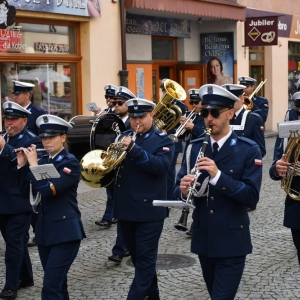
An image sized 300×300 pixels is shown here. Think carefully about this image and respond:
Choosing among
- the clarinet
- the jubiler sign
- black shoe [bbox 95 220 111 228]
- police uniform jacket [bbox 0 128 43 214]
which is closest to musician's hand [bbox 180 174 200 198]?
the clarinet

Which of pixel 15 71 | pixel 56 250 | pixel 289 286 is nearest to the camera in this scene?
pixel 56 250

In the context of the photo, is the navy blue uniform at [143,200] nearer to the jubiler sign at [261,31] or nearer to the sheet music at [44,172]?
the sheet music at [44,172]

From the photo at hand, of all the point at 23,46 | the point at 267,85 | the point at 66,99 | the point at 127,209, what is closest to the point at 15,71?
the point at 23,46

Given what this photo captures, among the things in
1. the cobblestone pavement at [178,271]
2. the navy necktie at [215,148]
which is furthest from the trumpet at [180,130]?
the navy necktie at [215,148]

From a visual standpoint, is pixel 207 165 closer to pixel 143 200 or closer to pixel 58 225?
pixel 58 225

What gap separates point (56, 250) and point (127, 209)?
851mm

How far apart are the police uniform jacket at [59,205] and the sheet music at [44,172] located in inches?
2.6

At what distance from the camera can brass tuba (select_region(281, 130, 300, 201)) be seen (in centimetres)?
595

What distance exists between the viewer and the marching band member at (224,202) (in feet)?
16.5

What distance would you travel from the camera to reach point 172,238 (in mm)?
9266

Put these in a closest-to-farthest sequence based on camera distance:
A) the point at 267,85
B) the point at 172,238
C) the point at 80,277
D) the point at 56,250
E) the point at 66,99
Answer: the point at 56,250
the point at 80,277
the point at 172,238
the point at 66,99
the point at 267,85

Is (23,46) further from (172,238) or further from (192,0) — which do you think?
(172,238)

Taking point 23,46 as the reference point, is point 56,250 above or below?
below

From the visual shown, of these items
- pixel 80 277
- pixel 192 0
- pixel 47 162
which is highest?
pixel 192 0
